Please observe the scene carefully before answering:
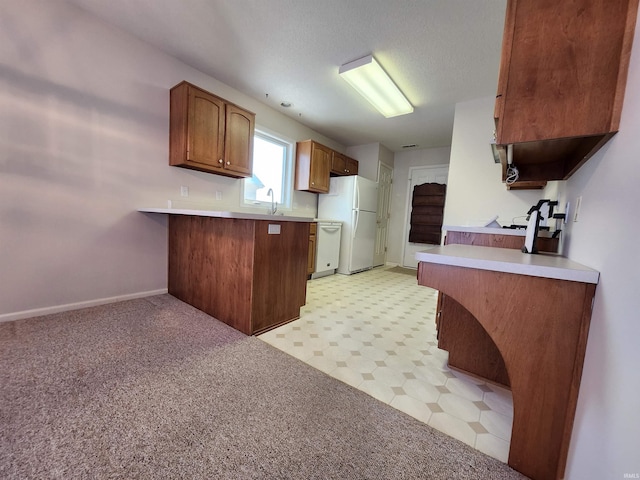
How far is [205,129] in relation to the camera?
2.71 m

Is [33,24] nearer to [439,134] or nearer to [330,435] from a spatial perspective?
[330,435]

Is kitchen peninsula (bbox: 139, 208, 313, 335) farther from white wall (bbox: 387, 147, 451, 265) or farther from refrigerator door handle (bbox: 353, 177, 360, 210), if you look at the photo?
white wall (bbox: 387, 147, 451, 265)

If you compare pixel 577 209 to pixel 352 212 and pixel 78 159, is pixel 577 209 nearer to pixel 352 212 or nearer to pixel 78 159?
pixel 352 212

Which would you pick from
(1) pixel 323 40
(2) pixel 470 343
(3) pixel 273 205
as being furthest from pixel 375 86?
(2) pixel 470 343

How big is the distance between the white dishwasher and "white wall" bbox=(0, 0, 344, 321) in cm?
204

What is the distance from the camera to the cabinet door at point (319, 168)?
414 centimetres

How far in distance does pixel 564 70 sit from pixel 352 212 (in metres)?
3.48

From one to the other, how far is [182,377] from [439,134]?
193 inches

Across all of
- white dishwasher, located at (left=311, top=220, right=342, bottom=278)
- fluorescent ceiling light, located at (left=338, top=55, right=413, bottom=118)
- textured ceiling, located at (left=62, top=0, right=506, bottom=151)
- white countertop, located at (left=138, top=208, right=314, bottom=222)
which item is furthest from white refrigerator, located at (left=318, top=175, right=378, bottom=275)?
white countertop, located at (left=138, top=208, right=314, bottom=222)

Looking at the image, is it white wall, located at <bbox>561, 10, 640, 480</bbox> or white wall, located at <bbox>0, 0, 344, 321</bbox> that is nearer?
white wall, located at <bbox>561, 10, 640, 480</bbox>

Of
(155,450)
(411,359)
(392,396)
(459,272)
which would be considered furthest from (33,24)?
(411,359)

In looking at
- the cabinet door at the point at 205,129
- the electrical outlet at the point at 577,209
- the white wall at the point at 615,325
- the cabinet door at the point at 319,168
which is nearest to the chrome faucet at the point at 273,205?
the cabinet door at the point at 319,168

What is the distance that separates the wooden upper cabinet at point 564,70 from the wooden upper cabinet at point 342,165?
3.60 metres

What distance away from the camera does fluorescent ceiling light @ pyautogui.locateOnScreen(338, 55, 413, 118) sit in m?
2.54
